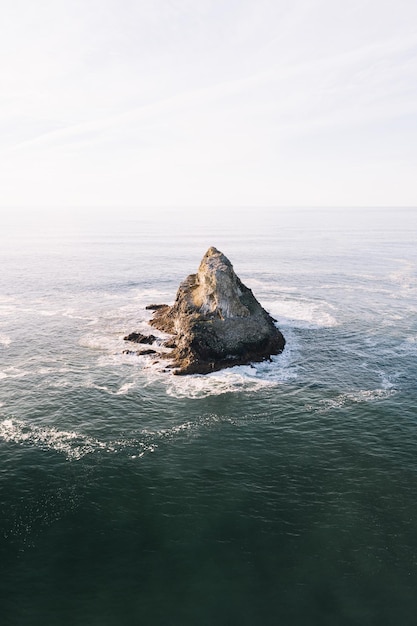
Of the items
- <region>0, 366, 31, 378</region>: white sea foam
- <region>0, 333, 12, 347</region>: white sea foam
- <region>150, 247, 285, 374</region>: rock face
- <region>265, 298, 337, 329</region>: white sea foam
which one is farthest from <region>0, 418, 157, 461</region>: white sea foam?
<region>265, 298, 337, 329</region>: white sea foam

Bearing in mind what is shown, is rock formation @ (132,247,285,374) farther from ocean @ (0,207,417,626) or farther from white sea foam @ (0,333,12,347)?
white sea foam @ (0,333,12,347)

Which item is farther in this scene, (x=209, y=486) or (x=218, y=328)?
(x=218, y=328)

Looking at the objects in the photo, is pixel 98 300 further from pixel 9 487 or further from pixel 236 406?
pixel 9 487

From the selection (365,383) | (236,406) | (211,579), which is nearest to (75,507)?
(211,579)

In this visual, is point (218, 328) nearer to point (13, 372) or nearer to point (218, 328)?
point (218, 328)

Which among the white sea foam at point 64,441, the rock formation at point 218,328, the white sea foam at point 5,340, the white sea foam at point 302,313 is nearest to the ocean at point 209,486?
the white sea foam at point 64,441

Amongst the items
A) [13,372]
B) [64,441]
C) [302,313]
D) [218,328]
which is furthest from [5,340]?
[302,313]

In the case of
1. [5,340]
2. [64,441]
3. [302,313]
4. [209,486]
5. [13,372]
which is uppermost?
[302,313]
